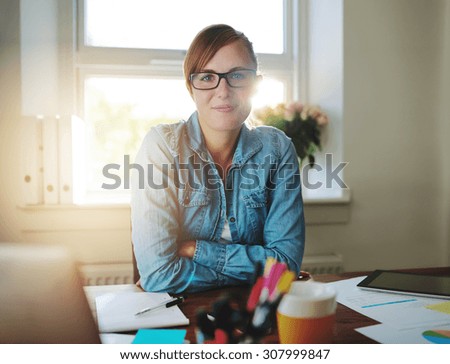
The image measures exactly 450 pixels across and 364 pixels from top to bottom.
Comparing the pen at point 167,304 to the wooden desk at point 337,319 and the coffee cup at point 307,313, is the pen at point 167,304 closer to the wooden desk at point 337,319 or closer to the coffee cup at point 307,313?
the wooden desk at point 337,319

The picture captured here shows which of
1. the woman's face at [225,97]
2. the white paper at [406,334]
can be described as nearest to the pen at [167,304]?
the white paper at [406,334]

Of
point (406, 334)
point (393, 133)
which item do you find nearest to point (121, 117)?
point (393, 133)

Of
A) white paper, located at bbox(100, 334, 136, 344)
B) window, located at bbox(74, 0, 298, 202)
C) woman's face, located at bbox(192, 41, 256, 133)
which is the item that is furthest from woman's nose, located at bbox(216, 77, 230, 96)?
white paper, located at bbox(100, 334, 136, 344)

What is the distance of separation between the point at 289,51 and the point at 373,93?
0.31 m

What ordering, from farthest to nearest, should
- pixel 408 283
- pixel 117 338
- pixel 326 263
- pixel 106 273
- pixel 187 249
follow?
pixel 326 263 → pixel 106 273 → pixel 187 249 → pixel 408 283 → pixel 117 338

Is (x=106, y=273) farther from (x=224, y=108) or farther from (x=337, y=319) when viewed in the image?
(x=337, y=319)

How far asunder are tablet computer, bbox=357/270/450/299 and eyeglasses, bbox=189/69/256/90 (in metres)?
0.44

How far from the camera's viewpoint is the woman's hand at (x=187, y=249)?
792 mm

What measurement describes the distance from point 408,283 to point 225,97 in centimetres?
47

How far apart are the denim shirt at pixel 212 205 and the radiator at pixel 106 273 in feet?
1.38

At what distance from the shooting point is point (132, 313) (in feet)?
1.82

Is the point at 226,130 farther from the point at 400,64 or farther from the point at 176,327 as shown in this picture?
the point at 400,64
